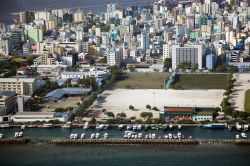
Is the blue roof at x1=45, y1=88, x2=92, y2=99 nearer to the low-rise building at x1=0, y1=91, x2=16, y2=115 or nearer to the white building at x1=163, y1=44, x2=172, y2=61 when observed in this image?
the low-rise building at x1=0, y1=91, x2=16, y2=115

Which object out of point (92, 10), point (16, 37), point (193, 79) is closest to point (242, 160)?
point (193, 79)

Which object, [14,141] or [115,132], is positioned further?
[115,132]

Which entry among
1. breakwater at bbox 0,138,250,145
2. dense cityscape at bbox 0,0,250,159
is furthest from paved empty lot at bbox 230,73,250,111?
breakwater at bbox 0,138,250,145

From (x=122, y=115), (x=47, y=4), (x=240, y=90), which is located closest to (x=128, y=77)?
(x=240, y=90)

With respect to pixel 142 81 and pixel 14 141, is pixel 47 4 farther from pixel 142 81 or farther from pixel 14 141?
pixel 14 141

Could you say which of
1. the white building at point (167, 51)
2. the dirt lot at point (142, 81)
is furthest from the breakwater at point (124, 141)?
the white building at point (167, 51)
